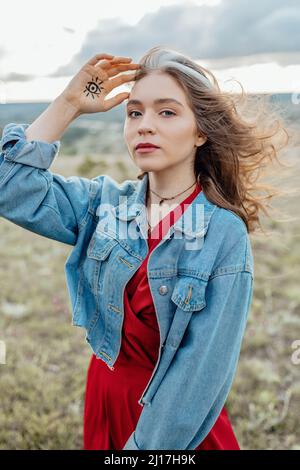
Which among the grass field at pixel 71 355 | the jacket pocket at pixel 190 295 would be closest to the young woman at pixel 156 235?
the jacket pocket at pixel 190 295

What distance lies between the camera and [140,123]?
6.08 ft

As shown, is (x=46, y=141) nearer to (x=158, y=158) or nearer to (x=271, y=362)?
(x=158, y=158)

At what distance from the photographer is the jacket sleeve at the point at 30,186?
6.02 ft

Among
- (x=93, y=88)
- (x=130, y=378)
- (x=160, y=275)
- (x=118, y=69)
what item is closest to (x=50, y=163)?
(x=93, y=88)

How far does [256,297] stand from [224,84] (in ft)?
8.76

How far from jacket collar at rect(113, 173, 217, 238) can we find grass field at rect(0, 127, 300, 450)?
57 centimetres

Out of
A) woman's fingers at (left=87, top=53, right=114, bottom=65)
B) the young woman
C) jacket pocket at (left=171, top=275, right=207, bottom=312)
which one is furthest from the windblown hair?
jacket pocket at (left=171, top=275, right=207, bottom=312)

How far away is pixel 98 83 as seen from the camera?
1949 mm

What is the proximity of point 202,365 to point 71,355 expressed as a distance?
6.94 ft

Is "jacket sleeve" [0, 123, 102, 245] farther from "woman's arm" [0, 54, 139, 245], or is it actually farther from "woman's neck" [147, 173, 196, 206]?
"woman's neck" [147, 173, 196, 206]

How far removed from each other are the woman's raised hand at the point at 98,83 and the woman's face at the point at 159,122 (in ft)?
0.30

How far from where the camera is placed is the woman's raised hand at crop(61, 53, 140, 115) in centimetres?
193

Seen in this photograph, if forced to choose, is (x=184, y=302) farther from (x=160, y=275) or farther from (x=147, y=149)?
(x=147, y=149)

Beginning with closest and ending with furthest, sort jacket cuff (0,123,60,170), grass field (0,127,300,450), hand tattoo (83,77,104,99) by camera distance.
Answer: jacket cuff (0,123,60,170)
hand tattoo (83,77,104,99)
grass field (0,127,300,450)
